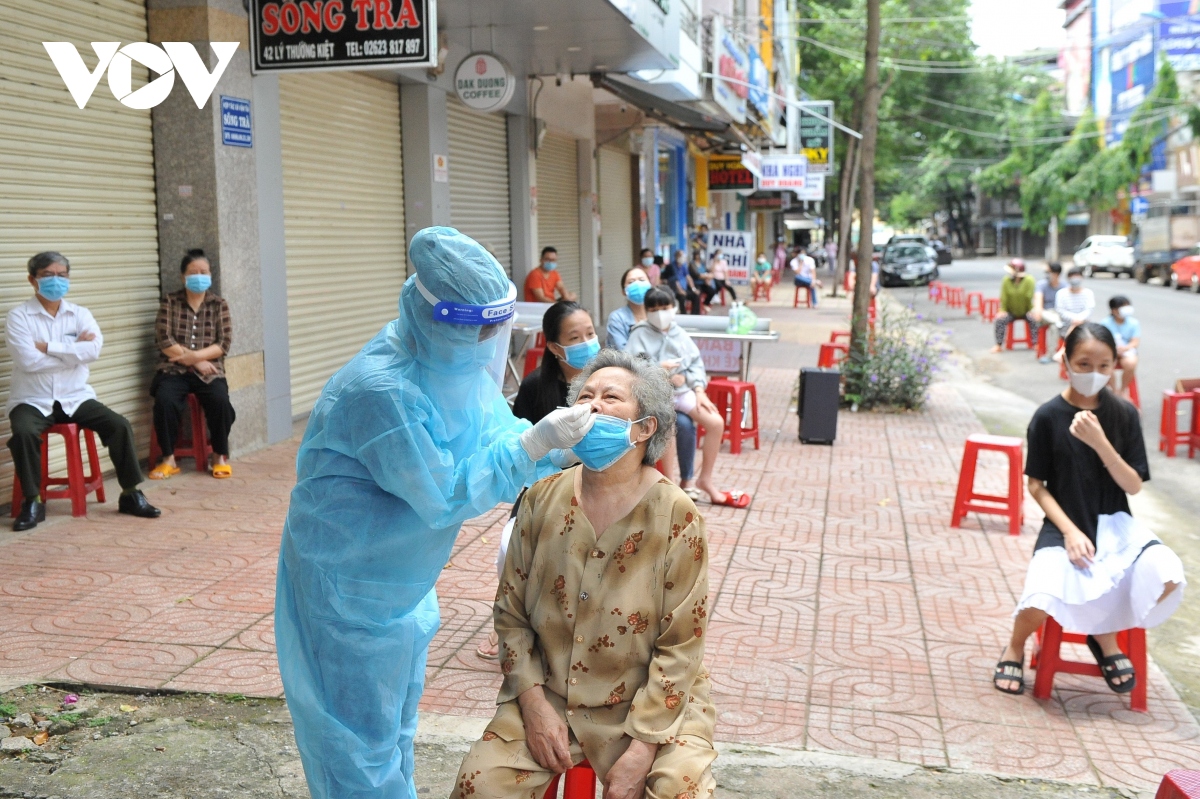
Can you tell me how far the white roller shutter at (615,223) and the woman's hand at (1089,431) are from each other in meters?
16.5

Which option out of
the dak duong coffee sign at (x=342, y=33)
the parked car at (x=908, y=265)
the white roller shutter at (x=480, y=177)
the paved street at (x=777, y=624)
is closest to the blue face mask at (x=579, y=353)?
the paved street at (x=777, y=624)

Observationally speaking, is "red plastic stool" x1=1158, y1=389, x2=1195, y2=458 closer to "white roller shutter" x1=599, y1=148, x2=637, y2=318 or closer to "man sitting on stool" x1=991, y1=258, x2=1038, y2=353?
"man sitting on stool" x1=991, y1=258, x2=1038, y2=353

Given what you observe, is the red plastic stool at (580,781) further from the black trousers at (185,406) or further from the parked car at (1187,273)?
the parked car at (1187,273)

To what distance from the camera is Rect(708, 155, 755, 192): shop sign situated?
98.2ft

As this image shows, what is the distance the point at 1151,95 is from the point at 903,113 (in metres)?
11.0

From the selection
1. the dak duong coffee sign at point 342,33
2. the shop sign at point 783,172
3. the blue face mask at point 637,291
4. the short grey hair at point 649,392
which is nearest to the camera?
the short grey hair at point 649,392

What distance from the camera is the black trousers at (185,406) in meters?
8.02

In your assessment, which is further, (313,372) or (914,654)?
(313,372)

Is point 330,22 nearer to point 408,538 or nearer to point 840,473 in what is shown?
point 840,473

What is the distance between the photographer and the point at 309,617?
2.83m

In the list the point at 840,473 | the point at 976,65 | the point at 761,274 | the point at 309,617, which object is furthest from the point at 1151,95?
the point at 309,617

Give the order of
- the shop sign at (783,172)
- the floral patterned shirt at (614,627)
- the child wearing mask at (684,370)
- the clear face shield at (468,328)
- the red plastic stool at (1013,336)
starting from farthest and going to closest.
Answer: the shop sign at (783,172)
the red plastic stool at (1013,336)
the child wearing mask at (684,370)
the floral patterned shirt at (614,627)
the clear face shield at (468,328)

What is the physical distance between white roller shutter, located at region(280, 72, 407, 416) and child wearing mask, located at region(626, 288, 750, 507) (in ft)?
11.4

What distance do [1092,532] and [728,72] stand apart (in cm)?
1777
